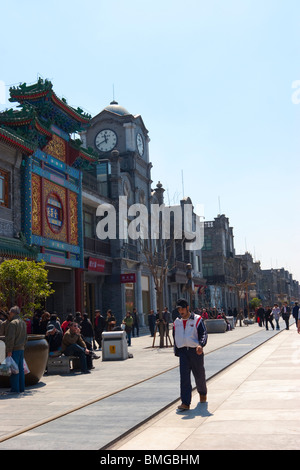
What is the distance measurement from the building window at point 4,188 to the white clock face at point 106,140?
18.0m

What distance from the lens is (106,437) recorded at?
20.1 ft

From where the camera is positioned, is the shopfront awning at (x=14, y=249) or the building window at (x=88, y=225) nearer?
the shopfront awning at (x=14, y=249)

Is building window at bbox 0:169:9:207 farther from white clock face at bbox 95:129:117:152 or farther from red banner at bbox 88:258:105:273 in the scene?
white clock face at bbox 95:129:117:152

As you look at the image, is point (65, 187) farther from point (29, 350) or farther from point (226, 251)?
point (226, 251)

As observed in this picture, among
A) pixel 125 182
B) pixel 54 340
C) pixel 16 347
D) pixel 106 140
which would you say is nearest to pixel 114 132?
pixel 106 140

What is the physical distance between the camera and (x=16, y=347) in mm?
10336

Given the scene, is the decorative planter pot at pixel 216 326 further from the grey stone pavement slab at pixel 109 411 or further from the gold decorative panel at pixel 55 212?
the grey stone pavement slab at pixel 109 411

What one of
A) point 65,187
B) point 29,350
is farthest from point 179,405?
point 65,187

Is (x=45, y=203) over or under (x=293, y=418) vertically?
over

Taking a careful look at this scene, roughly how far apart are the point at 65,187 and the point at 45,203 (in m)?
2.42

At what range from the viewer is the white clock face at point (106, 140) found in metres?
38.7

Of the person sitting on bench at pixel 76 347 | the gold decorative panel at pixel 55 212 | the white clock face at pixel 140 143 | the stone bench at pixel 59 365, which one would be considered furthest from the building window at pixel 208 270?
the stone bench at pixel 59 365

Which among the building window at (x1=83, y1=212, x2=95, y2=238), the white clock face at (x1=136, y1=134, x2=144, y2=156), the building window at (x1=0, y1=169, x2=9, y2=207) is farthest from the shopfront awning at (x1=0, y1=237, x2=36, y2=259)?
the white clock face at (x1=136, y1=134, x2=144, y2=156)

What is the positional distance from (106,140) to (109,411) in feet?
107
